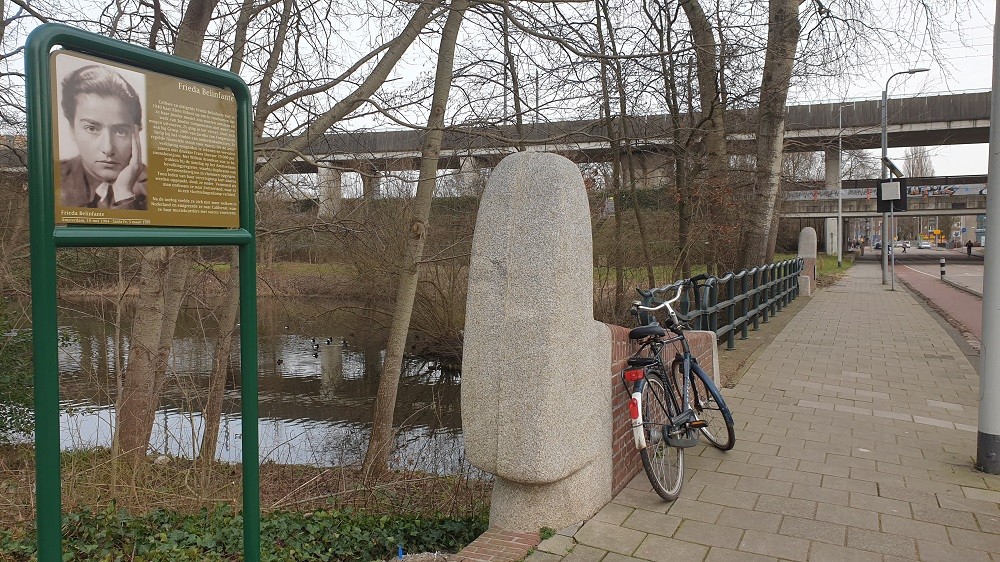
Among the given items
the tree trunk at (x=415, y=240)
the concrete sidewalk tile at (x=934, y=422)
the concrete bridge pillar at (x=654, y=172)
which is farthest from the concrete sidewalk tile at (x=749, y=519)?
the concrete bridge pillar at (x=654, y=172)

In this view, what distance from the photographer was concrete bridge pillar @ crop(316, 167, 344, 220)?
8.39 metres

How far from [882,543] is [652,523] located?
1103 mm

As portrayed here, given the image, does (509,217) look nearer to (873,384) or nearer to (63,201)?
(63,201)

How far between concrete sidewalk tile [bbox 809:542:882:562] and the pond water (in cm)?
385

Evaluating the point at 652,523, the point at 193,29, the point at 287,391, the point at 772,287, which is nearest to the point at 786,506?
the point at 652,523

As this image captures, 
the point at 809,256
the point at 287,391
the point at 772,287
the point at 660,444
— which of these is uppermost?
the point at 809,256

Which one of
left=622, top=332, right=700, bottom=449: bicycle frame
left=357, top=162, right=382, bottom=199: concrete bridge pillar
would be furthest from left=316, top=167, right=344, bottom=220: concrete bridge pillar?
left=622, top=332, right=700, bottom=449: bicycle frame

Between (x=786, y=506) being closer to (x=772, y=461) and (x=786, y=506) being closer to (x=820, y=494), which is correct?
(x=820, y=494)

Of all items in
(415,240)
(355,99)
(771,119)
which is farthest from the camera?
(771,119)

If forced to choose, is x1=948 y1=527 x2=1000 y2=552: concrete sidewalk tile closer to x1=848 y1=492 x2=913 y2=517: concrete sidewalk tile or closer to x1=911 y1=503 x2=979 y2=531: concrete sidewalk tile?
x1=911 y1=503 x2=979 y2=531: concrete sidewalk tile

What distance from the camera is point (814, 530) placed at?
375 centimetres

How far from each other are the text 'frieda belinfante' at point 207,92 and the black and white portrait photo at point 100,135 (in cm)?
16

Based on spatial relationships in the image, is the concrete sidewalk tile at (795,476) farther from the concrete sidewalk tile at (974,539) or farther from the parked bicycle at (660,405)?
the concrete sidewalk tile at (974,539)

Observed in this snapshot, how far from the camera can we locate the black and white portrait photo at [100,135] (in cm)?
205
